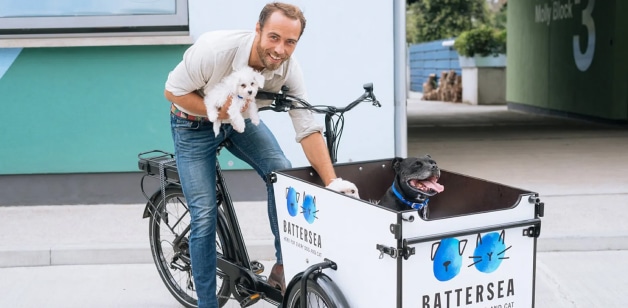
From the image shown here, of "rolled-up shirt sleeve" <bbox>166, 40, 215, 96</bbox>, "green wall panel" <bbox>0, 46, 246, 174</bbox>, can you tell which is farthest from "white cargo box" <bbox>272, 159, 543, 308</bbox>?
"green wall panel" <bbox>0, 46, 246, 174</bbox>

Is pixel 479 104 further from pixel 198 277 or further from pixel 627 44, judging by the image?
pixel 198 277

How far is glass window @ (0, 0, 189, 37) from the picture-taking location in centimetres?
706

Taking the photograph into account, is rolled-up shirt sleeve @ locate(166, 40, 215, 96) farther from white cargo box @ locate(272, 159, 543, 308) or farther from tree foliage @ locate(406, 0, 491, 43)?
tree foliage @ locate(406, 0, 491, 43)

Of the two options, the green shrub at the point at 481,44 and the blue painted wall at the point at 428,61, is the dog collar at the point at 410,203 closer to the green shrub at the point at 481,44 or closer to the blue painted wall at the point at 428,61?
the green shrub at the point at 481,44

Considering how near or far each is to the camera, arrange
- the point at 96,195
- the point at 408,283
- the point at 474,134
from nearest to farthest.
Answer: the point at 408,283 < the point at 96,195 < the point at 474,134

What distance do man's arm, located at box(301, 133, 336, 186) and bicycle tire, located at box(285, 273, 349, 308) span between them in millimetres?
512

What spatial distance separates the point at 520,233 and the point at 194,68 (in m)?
1.56

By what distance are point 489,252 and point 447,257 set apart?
194 millimetres

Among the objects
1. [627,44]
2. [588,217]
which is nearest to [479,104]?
[627,44]

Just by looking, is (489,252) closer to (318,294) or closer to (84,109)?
(318,294)

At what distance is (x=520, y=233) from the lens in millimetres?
2979

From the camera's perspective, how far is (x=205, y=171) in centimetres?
376

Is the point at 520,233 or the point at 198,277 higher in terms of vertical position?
the point at 520,233

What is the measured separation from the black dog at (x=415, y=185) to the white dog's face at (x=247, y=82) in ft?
2.33
